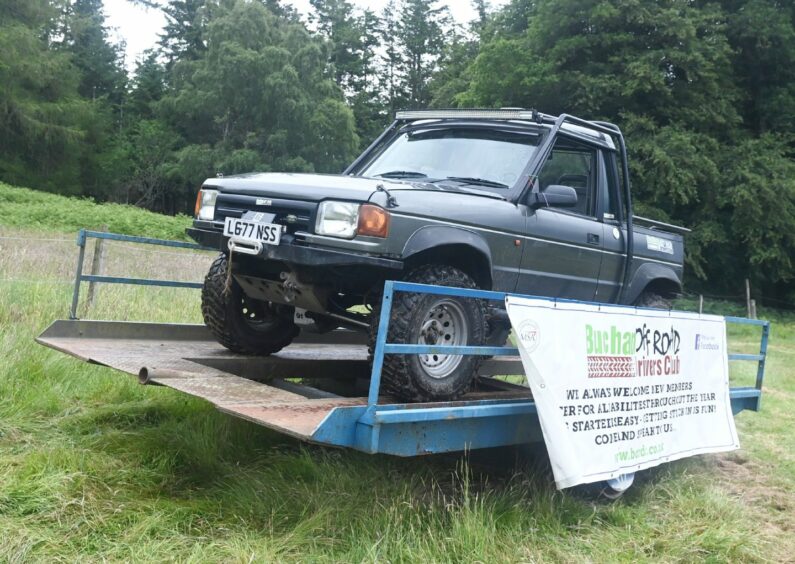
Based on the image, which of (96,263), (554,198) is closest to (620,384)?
(554,198)

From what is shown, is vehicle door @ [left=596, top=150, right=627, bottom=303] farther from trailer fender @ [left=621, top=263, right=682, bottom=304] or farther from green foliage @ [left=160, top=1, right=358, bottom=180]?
green foliage @ [left=160, top=1, right=358, bottom=180]

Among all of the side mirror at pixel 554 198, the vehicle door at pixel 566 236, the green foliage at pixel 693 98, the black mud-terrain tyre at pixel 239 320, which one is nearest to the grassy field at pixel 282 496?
the black mud-terrain tyre at pixel 239 320

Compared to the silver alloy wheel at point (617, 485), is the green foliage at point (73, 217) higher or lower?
higher

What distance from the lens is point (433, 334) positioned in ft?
14.3

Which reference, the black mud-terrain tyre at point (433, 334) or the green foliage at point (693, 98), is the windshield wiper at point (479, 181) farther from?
the green foliage at point (693, 98)

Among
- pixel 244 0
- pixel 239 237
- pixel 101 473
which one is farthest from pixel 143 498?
pixel 244 0

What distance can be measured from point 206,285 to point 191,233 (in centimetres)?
62

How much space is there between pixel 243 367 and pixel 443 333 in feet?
5.29

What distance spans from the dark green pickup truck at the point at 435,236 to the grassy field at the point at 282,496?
0.70 meters

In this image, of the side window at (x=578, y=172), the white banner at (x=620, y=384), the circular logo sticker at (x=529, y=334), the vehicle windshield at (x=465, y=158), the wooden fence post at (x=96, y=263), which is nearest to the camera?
the circular logo sticker at (x=529, y=334)

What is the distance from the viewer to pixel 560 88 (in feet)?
87.2

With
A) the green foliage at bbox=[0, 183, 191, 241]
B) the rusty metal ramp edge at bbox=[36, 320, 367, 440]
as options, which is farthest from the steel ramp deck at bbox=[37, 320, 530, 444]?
the green foliage at bbox=[0, 183, 191, 241]

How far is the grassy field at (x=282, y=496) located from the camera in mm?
3588

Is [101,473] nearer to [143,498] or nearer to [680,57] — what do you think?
[143,498]
